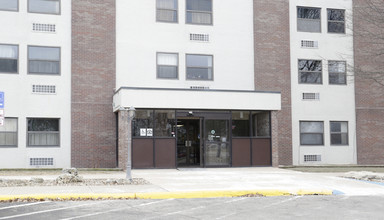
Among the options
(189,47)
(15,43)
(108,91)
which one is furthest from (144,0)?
(15,43)

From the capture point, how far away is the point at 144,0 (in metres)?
23.8

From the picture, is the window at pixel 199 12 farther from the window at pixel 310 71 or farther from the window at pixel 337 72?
the window at pixel 337 72

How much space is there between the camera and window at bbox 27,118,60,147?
22078 millimetres

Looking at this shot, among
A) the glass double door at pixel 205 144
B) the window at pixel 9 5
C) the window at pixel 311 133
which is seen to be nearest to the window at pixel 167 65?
the glass double door at pixel 205 144

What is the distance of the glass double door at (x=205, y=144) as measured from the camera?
2209cm

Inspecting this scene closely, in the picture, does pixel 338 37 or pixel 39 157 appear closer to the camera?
pixel 39 157

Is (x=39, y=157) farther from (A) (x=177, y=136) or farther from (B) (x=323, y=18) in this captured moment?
(B) (x=323, y=18)

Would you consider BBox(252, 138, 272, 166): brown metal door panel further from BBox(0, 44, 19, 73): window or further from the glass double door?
BBox(0, 44, 19, 73): window

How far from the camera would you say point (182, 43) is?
2411 cm

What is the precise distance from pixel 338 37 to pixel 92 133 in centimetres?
1489

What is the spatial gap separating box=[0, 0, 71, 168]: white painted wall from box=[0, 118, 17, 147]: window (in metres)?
0.23

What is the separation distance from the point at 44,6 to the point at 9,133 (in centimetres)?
628

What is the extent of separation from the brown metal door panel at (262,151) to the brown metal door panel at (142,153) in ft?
16.8

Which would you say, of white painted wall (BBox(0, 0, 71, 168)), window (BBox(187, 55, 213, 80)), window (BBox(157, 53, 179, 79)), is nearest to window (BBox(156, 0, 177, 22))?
window (BBox(157, 53, 179, 79))
